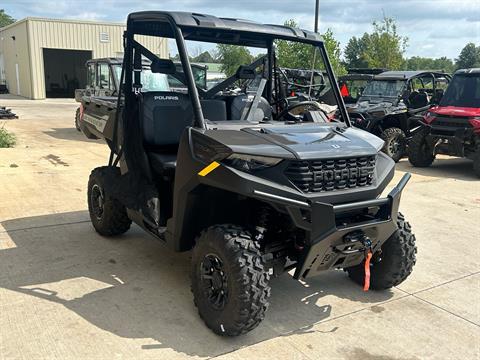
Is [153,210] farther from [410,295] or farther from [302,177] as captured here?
[410,295]

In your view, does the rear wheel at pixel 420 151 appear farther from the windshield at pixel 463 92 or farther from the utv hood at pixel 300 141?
the utv hood at pixel 300 141

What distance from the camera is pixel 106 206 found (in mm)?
4766

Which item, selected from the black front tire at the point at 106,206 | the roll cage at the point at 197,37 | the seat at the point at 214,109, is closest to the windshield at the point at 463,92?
the roll cage at the point at 197,37

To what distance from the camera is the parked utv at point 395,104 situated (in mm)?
10391

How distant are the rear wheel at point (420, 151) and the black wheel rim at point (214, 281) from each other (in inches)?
298

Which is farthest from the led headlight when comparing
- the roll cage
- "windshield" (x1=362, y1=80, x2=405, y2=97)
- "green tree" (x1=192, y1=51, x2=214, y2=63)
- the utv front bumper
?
the utv front bumper

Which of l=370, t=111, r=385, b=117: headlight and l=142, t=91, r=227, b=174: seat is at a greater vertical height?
l=142, t=91, r=227, b=174: seat

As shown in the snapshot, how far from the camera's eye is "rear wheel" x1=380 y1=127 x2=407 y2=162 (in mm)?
10242

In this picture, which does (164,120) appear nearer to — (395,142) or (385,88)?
(395,142)

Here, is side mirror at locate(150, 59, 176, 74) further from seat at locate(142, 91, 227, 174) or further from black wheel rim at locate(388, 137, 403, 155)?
black wheel rim at locate(388, 137, 403, 155)

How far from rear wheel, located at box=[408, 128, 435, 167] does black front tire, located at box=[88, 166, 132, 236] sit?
22.1ft

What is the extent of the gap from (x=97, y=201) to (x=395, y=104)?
7756mm

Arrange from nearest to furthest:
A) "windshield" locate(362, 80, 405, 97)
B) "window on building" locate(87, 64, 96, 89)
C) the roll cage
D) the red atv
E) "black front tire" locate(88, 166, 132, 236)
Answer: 1. the roll cage
2. "black front tire" locate(88, 166, 132, 236)
3. the red atv
4. "windshield" locate(362, 80, 405, 97)
5. "window on building" locate(87, 64, 96, 89)

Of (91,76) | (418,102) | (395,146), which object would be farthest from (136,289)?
(91,76)
